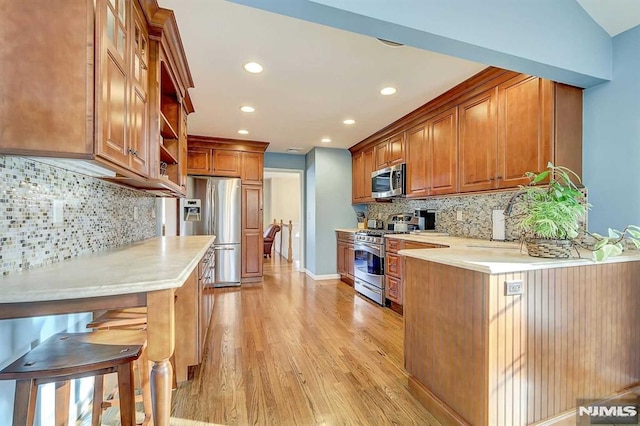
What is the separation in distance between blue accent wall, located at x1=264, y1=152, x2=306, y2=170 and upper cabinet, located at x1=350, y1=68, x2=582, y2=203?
8.51 ft

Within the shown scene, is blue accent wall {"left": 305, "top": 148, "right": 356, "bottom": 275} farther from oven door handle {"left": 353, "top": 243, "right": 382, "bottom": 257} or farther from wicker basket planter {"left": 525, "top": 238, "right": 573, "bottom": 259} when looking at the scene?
wicker basket planter {"left": 525, "top": 238, "right": 573, "bottom": 259}

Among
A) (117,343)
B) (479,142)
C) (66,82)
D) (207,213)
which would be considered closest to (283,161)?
(207,213)

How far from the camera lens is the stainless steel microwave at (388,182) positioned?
3.86 metres

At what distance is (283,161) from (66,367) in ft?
17.0

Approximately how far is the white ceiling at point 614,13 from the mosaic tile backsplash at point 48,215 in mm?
3306

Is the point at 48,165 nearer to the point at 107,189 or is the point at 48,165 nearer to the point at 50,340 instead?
the point at 107,189

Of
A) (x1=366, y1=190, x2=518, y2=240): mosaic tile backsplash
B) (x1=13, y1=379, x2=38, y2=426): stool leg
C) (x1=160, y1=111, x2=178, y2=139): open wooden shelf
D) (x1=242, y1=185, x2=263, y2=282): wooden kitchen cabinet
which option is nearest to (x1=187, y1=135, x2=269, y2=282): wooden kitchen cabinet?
(x1=242, y1=185, x2=263, y2=282): wooden kitchen cabinet

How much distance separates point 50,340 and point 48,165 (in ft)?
2.66

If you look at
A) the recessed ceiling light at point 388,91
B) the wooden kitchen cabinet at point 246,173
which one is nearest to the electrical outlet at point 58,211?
the recessed ceiling light at point 388,91

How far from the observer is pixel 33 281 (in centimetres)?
102

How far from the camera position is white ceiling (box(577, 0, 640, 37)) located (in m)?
1.85

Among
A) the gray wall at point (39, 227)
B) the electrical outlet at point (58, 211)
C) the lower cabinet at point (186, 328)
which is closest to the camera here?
the gray wall at point (39, 227)

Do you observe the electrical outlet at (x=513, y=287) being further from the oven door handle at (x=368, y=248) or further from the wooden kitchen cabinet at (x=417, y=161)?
the oven door handle at (x=368, y=248)

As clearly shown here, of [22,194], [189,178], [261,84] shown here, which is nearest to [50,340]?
[22,194]
